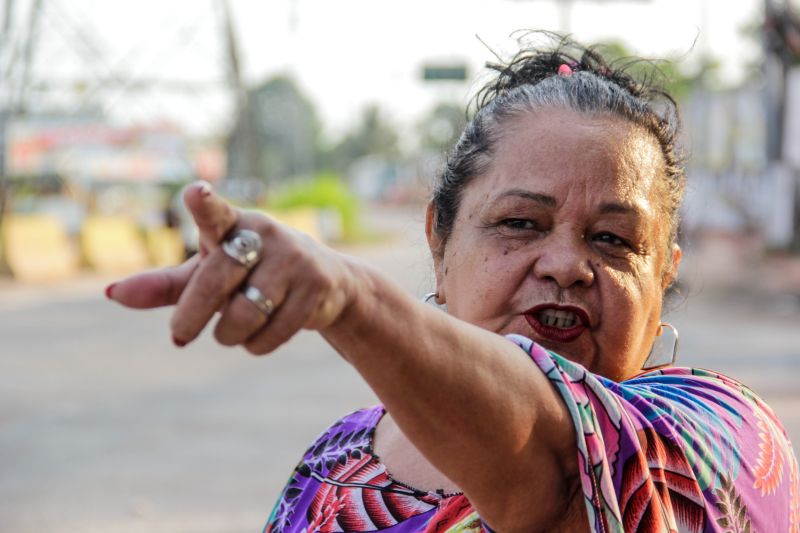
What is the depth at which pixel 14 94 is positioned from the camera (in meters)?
20.6

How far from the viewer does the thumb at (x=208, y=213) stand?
35.6 inches

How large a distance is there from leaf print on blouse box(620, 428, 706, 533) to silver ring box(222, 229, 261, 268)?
535 millimetres

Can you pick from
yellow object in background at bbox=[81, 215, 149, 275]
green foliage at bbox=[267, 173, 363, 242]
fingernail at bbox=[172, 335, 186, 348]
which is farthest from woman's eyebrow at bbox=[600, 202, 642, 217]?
green foliage at bbox=[267, 173, 363, 242]

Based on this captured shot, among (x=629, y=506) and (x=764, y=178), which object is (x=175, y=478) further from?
(x=764, y=178)

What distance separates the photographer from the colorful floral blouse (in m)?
1.20

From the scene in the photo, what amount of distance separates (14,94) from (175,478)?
17077 millimetres

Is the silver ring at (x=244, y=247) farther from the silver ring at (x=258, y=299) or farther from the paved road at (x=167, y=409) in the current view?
the paved road at (x=167, y=409)

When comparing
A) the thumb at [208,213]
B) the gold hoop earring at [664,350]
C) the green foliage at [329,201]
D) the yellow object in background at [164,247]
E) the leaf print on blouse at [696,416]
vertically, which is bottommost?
the green foliage at [329,201]

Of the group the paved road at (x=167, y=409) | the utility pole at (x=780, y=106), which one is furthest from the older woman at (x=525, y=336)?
the utility pole at (x=780, y=106)

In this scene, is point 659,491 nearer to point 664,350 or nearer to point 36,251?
point 664,350

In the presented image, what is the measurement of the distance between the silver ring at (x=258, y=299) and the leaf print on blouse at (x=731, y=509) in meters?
0.69

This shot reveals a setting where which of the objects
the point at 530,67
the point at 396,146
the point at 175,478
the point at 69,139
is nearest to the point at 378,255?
the point at 69,139

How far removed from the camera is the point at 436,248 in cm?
192

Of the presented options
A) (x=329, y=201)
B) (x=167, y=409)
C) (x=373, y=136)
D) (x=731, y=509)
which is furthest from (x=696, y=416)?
(x=373, y=136)
